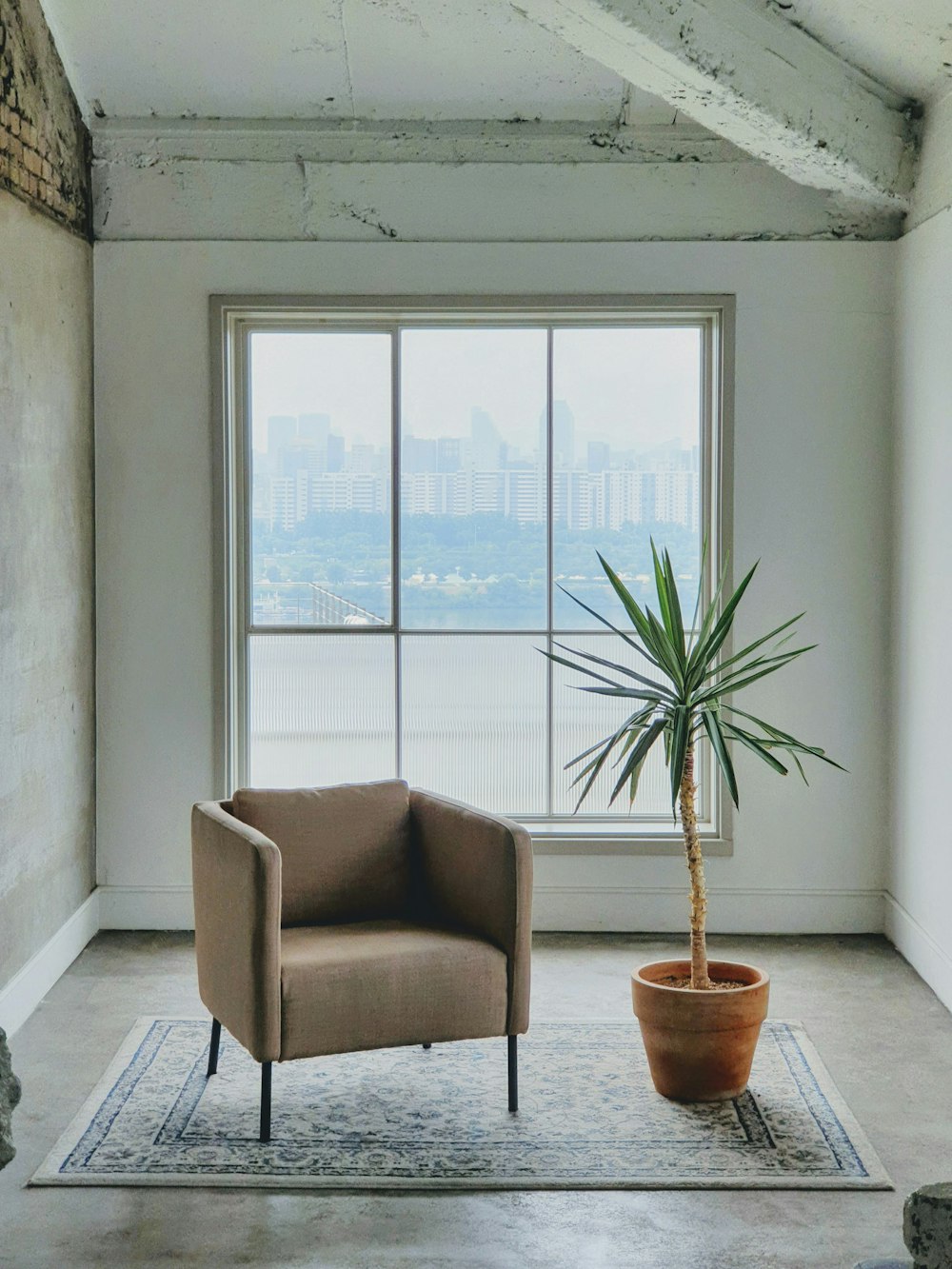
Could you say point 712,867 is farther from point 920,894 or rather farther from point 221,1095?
point 221,1095

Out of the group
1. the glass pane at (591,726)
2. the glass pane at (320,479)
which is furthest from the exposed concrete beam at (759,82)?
the glass pane at (591,726)

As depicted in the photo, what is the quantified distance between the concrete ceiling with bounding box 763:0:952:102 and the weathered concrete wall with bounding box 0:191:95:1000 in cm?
240

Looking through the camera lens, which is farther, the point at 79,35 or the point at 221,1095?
the point at 79,35

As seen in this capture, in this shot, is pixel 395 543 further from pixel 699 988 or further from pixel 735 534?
pixel 699 988

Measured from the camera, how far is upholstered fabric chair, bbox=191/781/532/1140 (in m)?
3.09

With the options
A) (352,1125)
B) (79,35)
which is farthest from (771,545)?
(79,35)

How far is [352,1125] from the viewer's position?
3223 millimetres

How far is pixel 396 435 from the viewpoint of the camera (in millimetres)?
4930

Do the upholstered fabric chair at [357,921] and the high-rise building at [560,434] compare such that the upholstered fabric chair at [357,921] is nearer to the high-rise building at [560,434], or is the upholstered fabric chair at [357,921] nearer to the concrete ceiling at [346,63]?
the high-rise building at [560,434]

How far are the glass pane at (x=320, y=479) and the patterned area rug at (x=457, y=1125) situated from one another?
173 centimetres

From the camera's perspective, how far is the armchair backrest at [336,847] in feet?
11.6

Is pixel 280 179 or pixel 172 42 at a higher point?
pixel 172 42

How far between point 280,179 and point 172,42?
568mm

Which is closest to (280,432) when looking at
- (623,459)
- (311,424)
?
(311,424)
